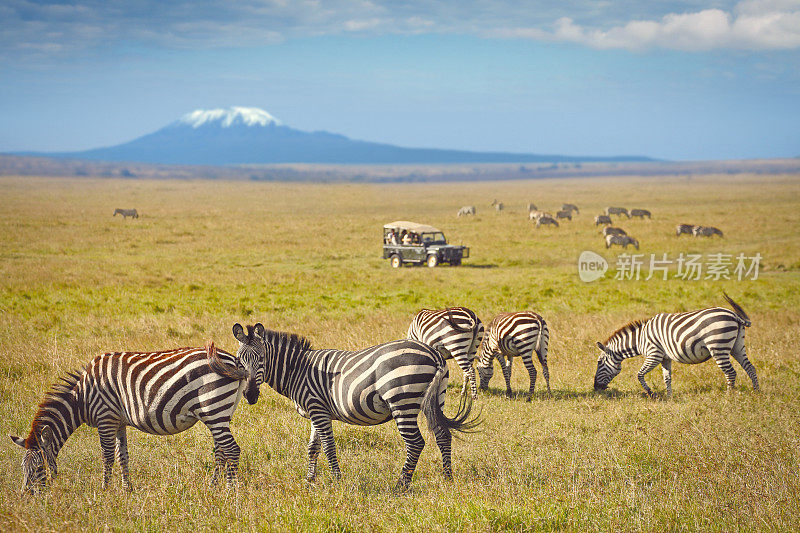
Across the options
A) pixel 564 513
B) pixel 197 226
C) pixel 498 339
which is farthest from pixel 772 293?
pixel 197 226

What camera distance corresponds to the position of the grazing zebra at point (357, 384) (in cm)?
701

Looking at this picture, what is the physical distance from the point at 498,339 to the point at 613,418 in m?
2.49

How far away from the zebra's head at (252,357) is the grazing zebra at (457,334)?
4.36 metres

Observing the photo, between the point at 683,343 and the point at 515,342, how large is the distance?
9.04ft

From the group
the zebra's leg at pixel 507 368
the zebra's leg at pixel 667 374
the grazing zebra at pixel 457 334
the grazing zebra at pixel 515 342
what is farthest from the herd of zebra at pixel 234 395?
the zebra's leg at pixel 667 374

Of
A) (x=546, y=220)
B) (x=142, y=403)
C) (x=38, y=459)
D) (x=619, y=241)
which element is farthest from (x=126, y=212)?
(x=142, y=403)

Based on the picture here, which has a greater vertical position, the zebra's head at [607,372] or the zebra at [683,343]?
the zebra at [683,343]

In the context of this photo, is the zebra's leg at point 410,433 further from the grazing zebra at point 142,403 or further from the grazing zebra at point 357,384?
the grazing zebra at point 142,403

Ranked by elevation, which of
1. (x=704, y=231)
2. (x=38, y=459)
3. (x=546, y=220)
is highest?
(x=546, y=220)

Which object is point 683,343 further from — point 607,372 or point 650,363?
point 607,372

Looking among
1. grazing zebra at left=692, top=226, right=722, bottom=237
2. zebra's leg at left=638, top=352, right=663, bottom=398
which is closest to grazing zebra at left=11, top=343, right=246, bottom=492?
zebra's leg at left=638, top=352, right=663, bottom=398

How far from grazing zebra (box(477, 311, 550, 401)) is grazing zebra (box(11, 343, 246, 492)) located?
227 inches

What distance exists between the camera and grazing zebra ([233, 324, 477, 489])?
276 inches

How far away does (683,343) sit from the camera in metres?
11.0
